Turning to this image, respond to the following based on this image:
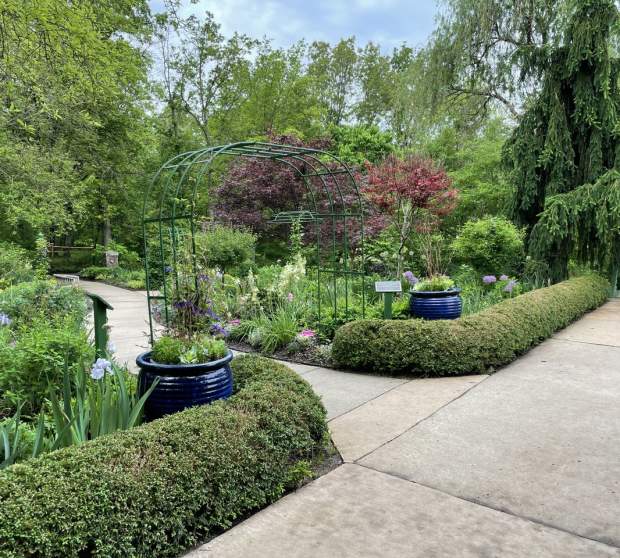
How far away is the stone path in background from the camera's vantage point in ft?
6.30

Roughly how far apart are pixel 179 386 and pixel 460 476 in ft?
5.21

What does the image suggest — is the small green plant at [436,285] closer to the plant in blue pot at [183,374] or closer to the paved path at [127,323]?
the paved path at [127,323]

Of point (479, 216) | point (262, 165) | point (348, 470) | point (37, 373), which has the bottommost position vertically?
point (348, 470)

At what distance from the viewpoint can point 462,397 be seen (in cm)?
368

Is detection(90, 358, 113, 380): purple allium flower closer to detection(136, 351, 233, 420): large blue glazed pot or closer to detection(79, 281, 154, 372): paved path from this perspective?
detection(136, 351, 233, 420): large blue glazed pot

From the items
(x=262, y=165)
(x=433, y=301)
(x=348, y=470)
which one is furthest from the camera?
(x=262, y=165)

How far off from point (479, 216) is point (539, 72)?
3.50 meters

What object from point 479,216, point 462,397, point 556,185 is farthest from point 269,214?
point 462,397

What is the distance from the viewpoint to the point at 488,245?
7.82 metres

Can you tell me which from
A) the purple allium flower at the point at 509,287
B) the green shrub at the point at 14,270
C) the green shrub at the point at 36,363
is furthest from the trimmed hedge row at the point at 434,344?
the green shrub at the point at 14,270

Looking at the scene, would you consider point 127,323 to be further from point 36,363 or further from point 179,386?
point 179,386

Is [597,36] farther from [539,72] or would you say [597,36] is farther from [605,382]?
[605,382]

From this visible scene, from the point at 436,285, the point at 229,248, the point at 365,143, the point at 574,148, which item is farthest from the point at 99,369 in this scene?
the point at 365,143

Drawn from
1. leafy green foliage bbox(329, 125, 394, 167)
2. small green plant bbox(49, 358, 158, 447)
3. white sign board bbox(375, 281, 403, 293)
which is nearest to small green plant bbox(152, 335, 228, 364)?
small green plant bbox(49, 358, 158, 447)
